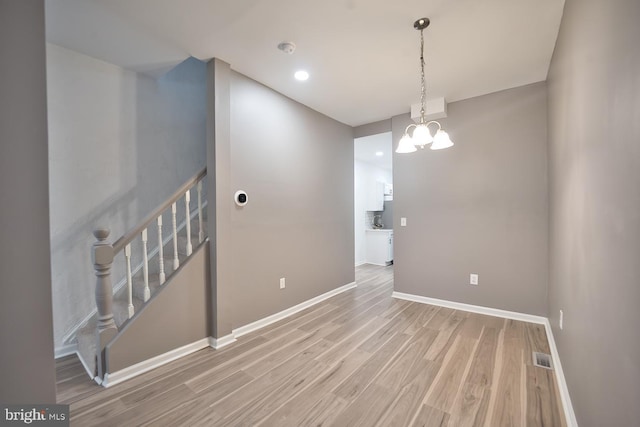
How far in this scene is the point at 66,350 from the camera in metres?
2.38

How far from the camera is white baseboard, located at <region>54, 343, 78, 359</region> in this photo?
2311 millimetres

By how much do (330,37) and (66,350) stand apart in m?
3.59

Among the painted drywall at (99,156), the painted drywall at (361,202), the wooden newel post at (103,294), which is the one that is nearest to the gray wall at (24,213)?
the wooden newel post at (103,294)

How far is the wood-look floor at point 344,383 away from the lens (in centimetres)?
161

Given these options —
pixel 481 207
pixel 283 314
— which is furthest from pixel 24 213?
pixel 481 207

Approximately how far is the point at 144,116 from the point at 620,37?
143 inches

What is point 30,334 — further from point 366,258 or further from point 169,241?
point 366,258

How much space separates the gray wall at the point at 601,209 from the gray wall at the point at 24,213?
1.86 m

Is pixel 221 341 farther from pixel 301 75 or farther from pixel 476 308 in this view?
pixel 476 308

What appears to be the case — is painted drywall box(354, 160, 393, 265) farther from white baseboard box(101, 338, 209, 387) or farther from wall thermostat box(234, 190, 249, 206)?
white baseboard box(101, 338, 209, 387)

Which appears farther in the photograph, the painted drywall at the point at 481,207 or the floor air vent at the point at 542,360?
the painted drywall at the point at 481,207

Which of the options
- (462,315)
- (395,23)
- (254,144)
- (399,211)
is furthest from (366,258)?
(395,23)

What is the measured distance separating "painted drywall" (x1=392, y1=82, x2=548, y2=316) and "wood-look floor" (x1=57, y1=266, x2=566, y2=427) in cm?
58

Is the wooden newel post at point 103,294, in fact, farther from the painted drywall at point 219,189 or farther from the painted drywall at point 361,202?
the painted drywall at point 361,202
